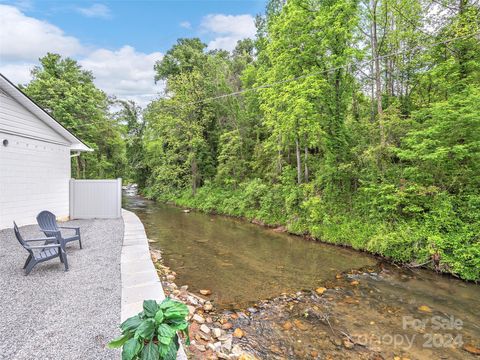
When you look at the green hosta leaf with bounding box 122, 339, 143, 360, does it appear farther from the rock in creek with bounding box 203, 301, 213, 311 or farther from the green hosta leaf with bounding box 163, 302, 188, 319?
the rock in creek with bounding box 203, 301, 213, 311

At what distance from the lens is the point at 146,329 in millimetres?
1951

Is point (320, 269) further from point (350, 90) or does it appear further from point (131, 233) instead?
point (350, 90)

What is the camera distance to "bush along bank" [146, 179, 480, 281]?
603 centimetres

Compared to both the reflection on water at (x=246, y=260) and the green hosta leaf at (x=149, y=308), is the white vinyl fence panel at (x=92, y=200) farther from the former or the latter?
the green hosta leaf at (x=149, y=308)

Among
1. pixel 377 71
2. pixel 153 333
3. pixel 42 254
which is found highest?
pixel 377 71

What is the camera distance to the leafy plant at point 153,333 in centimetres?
188

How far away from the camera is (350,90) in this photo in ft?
35.4

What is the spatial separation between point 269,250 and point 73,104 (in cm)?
1333

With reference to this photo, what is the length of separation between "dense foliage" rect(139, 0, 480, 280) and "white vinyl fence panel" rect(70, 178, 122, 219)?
6656 millimetres

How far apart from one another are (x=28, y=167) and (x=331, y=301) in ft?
31.6

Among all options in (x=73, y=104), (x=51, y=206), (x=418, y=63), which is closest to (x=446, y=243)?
(x=418, y=63)

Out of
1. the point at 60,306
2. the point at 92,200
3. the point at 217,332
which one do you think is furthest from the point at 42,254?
the point at 92,200

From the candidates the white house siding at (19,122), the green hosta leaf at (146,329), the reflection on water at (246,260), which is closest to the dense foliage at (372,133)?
the reflection on water at (246,260)

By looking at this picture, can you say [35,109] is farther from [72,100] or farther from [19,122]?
[72,100]
